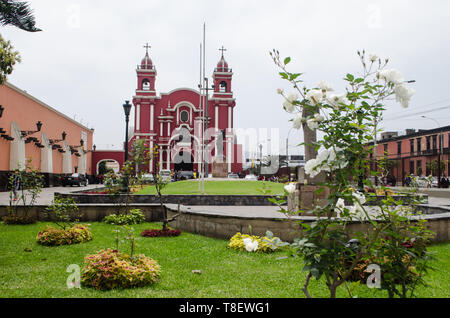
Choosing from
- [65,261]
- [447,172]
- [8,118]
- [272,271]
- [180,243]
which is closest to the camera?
[272,271]

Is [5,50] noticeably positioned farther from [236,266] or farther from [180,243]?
[236,266]

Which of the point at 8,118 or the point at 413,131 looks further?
the point at 413,131

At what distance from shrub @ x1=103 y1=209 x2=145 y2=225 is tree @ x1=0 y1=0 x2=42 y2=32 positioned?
455cm

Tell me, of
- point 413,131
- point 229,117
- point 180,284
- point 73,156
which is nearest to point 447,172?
point 413,131

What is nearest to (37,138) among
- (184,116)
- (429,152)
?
(184,116)

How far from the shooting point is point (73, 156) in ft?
118

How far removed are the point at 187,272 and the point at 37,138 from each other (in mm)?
26285

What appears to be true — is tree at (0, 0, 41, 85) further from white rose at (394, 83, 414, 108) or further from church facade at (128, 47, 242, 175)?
church facade at (128, 47, 242, 175)

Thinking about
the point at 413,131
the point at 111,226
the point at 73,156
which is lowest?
the point at 111,226

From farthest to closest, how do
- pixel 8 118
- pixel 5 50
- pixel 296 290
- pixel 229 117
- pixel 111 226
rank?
1. pixel 229 117
2. pixel 8 118
3. pixel 111 226
4. pixel 5 50
5. pixel 296 290

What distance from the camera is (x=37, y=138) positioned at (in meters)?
26.5

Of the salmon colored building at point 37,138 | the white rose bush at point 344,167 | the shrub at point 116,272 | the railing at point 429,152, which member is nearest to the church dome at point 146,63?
the salmon colored building at point 37,138

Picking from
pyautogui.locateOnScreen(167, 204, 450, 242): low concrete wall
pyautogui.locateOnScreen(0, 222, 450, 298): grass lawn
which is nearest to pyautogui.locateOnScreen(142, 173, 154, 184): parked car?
pyautogui.locateOnScreen(167, 204, 450, 242): low concrete wall
